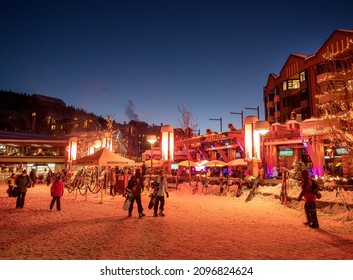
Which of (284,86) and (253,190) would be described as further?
(284,86)

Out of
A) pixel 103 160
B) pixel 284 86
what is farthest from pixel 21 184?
pixel 284 86

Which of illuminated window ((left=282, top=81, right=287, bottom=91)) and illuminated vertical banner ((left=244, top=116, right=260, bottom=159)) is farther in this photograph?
illuminated window ((left=282, top=81, right=287, bottom=91))

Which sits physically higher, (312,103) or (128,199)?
(312,103)

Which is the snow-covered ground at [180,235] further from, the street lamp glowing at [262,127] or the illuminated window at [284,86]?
the illuminated window at [284,86]

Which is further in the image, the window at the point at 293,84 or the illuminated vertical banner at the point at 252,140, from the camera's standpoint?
the window at the point at 293,84

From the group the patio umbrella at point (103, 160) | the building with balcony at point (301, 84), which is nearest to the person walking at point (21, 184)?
the patio umbrella at point (103, 160)

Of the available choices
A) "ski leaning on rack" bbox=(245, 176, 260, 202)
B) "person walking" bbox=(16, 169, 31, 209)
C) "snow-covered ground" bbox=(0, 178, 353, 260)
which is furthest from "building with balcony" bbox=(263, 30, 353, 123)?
"person walking" bbox=(16, 169, 31, 209)

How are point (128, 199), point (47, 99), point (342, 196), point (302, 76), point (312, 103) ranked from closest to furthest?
point (128, 199), point (342, 196), point (312, 103), point (302, 76), point (47, 99)

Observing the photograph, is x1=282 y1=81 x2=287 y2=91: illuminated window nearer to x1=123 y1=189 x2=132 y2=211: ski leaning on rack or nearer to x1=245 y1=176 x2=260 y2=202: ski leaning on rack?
x1=245 y1=176 x2=260 y2=202: ski leaning on rack

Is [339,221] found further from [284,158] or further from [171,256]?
[284,158]

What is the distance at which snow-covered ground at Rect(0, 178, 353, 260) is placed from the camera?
5.32 m

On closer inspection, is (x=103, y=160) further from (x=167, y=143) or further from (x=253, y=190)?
(x=253, y=190)

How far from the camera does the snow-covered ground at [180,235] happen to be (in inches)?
209

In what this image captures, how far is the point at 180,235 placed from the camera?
6828 mm
